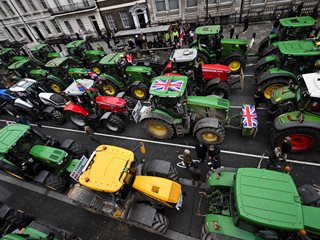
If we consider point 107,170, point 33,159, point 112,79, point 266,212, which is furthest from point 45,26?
point 266,212

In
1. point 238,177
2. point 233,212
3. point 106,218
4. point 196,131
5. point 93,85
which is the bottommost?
point 106,218

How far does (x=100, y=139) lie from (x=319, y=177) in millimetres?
8867

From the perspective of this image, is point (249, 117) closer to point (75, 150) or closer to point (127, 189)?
point (127, 189)

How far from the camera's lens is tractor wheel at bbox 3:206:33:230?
545cm

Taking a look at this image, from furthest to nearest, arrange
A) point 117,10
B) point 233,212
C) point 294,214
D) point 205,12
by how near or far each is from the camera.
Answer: point 117,10
point 205,12
point 233,212
point 294,214

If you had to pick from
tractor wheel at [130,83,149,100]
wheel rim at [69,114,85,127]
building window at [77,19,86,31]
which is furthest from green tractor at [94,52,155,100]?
building window at [77,19,86,31]

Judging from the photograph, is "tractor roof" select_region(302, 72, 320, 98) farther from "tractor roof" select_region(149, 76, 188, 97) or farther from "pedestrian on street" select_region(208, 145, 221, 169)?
"tractor roof" select_region(149, 76, 188, 97)

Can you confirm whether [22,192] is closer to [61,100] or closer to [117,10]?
[61,100]

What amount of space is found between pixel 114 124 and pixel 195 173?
4414mm

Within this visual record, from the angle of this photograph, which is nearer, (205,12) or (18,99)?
(18,99)

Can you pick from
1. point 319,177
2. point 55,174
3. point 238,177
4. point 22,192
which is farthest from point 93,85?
point 319,177

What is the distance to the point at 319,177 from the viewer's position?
595 centimetres

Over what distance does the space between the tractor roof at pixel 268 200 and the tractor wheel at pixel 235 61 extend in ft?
26.2

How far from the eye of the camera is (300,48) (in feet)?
26.4
